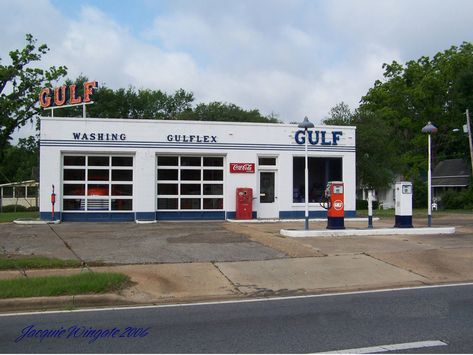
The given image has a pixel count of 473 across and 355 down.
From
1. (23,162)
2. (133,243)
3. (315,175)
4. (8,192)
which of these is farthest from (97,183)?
(23,162)

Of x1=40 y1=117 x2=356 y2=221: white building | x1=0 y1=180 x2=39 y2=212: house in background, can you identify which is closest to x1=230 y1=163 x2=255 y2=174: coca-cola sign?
x1=40 y1=117 x2=356 y2=221: white building

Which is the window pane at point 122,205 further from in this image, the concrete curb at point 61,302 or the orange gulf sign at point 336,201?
the concrete curb at point 61,302

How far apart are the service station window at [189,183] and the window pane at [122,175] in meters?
1.12

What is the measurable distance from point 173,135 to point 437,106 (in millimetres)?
37243

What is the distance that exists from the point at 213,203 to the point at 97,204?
4.69 meters

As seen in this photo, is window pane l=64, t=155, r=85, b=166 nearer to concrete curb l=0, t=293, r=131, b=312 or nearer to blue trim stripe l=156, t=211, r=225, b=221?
blue trim stripe l=156, t=211, r=225, b=221

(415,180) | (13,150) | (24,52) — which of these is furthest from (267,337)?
(13,150)

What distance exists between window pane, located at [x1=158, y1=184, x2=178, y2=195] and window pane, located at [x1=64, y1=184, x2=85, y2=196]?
3.02m

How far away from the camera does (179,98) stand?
65625 millimetres

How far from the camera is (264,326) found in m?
7.20

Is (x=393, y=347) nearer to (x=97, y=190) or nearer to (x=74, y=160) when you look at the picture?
(x=97, y=190)

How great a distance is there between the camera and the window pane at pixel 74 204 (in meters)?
21.0

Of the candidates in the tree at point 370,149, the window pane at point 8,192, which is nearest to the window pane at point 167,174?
the tree at point 370,149

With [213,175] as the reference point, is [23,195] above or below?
below
